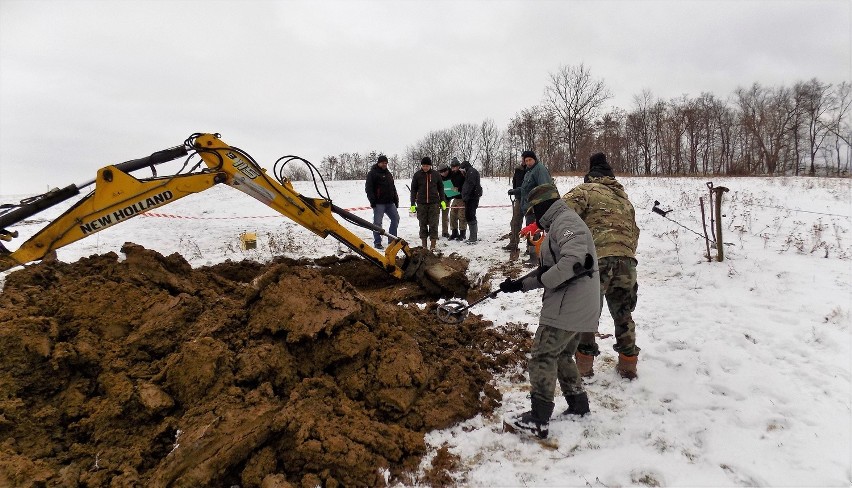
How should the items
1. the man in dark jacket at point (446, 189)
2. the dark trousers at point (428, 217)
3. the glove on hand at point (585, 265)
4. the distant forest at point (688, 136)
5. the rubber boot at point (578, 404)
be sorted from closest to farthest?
the glove on hand at point (585, 265) < the rubber boot at point (578, 404) < the dark trousers at point (428, 217) < the man in dark jacket at point (446, 189) < the distant forest at point (688, 136)

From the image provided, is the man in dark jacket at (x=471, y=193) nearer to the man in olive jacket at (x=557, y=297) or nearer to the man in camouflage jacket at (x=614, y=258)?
the man in camouflage jacket at (x=614, y=258)

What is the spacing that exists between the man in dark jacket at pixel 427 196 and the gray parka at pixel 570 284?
5.95 meters

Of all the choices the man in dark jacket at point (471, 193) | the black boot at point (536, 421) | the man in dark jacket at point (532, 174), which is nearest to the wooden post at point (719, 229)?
the man in dark jacket at point (532, 174)

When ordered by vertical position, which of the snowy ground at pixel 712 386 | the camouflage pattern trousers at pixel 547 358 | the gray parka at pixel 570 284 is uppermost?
the gray parka at pixel 570 284

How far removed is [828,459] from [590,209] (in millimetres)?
2448

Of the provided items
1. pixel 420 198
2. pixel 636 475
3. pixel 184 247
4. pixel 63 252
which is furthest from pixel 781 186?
pixel 63 252

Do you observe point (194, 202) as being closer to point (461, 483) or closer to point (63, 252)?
point (63, 252)

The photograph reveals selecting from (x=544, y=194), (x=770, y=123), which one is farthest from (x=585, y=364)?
(x=770, y=123)

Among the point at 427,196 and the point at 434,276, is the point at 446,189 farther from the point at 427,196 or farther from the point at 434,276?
the point at 434,276

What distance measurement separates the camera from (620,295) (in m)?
3.88

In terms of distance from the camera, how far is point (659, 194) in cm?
1794

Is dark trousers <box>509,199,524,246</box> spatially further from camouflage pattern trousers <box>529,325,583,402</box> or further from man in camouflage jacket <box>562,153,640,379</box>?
camouflage pattern trousers <box>529,325,583,402</box>

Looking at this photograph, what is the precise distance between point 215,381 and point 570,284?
284cm

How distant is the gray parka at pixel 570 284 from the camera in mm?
3104
